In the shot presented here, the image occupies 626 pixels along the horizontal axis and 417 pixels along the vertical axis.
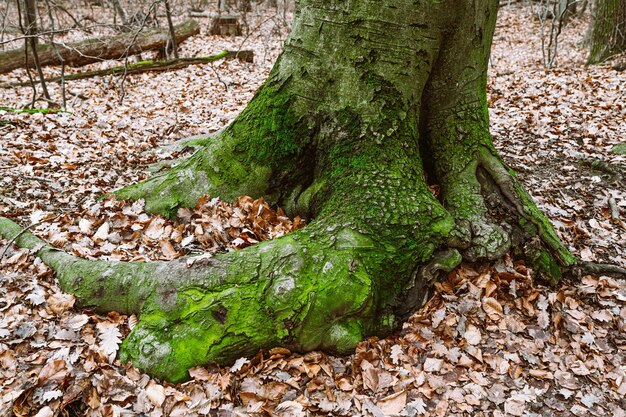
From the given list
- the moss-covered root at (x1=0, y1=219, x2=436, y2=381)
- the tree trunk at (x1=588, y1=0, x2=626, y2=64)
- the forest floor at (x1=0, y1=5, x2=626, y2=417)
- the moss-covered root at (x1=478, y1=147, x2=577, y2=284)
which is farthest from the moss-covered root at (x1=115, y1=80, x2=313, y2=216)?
the tree trunk at (x1=588, y1=0, x2=626, y2=64)

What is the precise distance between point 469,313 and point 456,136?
1.55 m

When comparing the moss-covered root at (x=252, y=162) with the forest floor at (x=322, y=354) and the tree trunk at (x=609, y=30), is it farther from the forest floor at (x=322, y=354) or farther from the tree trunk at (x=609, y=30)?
the tree trunk at (x=609, y=30)

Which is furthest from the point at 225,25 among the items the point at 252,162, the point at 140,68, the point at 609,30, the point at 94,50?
the point at 252,162

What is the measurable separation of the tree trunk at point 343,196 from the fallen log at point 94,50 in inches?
321

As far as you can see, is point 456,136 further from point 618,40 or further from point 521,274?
point 618,40

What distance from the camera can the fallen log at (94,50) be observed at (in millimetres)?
11188

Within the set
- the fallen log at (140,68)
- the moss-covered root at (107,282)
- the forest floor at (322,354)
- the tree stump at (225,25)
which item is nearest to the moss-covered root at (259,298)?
the moss-covered root at (107,282)

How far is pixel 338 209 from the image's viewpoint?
337cm

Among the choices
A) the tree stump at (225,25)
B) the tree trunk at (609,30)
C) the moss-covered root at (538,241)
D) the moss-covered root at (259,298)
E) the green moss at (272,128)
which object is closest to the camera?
the moss-covered root at (259,298)

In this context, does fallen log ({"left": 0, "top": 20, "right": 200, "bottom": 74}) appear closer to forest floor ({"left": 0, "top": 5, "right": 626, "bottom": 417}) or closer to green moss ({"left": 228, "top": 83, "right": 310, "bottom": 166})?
forest floor ({"left": 0, "top": 5, "right": 626, "bottom": 417})

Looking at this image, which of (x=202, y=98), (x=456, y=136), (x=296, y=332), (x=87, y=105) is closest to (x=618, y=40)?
(x=456, y=136)

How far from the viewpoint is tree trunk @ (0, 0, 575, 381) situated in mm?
2939

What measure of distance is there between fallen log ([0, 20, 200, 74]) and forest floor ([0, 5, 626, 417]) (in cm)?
686

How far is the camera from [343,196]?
3.43 meters
